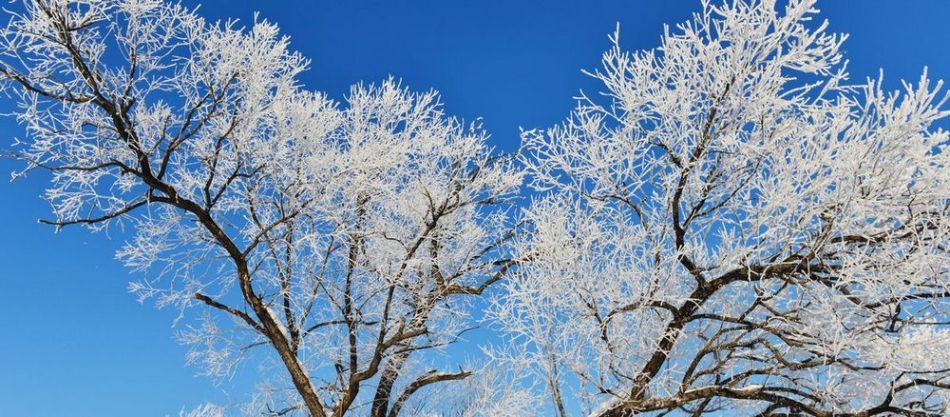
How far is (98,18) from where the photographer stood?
7117mm

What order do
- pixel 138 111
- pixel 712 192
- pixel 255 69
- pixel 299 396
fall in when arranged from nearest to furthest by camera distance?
pixel 712 192, pixel 138 111, pixel 255 69, pixel 299 396

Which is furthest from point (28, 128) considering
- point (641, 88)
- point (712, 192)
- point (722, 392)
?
point (722, 392)

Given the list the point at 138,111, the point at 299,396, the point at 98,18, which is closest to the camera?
the point at 98,18

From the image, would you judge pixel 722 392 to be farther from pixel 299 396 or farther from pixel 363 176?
pixel 299 396

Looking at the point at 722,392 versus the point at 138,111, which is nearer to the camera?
the point at 722,392

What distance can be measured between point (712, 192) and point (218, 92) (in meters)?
5.45

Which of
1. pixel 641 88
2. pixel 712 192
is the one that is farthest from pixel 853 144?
pixel 641 88

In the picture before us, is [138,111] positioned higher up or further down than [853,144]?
further down

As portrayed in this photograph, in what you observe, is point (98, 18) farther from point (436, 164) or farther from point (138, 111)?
point (436, 164)

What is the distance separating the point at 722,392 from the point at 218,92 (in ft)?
20.3

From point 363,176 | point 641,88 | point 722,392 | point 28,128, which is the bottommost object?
point 28,128

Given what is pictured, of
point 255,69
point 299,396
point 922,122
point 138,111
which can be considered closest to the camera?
point 922,122

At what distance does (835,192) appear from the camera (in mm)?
5809

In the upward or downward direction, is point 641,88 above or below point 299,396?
above
